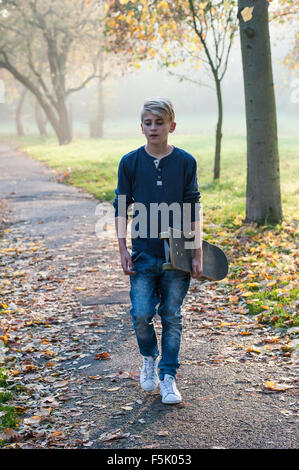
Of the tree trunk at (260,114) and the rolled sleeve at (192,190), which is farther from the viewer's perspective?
the tree trunk at (260,114)

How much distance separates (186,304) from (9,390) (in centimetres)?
262

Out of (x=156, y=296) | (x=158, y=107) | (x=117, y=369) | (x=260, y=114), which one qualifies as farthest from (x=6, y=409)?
(x=260, y=114)

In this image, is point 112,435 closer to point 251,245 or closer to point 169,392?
point 169,392

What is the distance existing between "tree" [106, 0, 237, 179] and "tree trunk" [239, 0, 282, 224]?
11.5ft

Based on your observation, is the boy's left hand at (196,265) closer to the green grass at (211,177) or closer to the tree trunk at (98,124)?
the green grass at (211,177)

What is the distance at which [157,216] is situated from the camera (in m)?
3.75

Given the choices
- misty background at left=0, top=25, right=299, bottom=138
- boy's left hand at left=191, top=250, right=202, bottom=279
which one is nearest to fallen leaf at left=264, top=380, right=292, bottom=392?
boy's left hand at left=191, top=250, right=202, bottom=279

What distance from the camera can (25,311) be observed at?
6383mm

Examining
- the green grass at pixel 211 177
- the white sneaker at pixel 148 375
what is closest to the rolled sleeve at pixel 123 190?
the white sneaker at pixel 148 375

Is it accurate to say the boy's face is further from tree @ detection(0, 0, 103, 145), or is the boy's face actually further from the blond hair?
tree @ detection(0, 0, 103, 145)

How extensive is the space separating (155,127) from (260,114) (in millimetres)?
5765

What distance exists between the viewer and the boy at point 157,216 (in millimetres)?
3689
